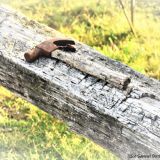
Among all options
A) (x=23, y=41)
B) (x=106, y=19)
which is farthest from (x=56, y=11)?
(x=23, y=41)

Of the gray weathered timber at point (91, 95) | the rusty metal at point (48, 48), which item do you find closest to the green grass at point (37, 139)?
the gray weathered timber at point (91, 95)

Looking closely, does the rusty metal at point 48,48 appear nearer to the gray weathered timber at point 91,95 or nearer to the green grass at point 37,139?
the gray weathered timber at point 91,95

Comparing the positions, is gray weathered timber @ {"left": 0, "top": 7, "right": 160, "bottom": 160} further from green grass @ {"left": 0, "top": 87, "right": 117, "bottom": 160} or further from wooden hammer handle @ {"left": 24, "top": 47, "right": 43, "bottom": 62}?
green grass @ {"left": 0, "top": 87, "right": 117, "bottom": 160}

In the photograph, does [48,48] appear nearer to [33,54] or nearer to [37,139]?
[33,54]

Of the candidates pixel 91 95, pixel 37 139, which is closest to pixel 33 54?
pixel 91 95

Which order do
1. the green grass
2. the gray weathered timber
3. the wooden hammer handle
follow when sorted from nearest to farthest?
the gray weathered timber → the wooden hammer handle → the green grass

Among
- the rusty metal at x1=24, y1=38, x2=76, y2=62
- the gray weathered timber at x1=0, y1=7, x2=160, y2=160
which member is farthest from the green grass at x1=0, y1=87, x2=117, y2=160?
the rusty metal at x1=24, y1=38, x2=76, y2=62
